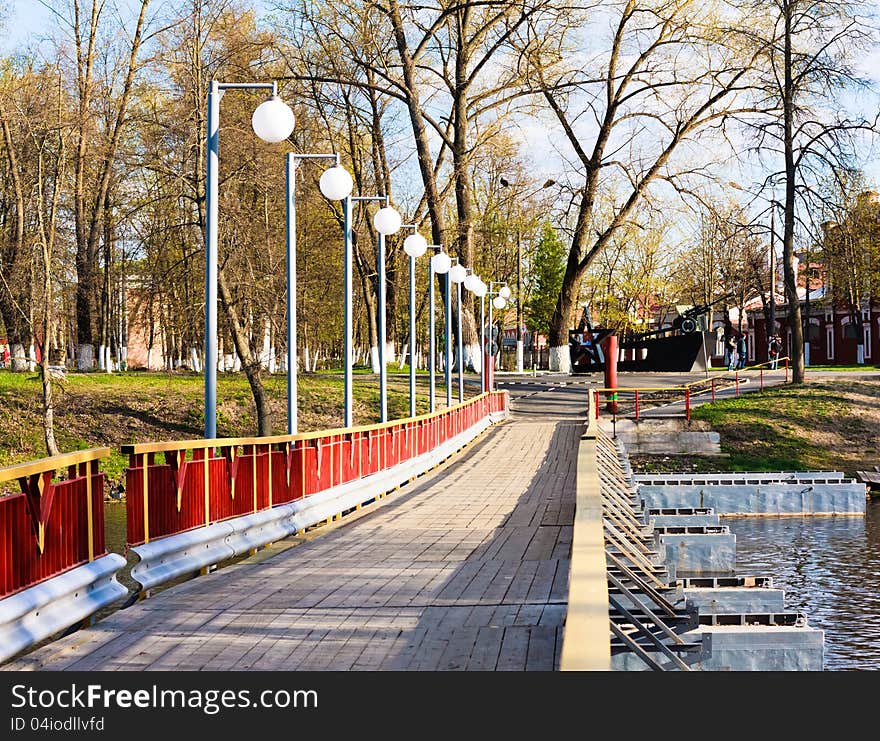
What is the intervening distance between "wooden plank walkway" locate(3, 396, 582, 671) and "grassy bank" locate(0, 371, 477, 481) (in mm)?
23632

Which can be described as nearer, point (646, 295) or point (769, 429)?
point (769, 429)

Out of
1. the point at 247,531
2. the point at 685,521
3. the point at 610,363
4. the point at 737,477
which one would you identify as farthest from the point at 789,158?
the point at 247,531

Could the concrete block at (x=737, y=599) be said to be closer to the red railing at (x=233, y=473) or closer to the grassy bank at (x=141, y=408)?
the red railing at (x=233, y=473)

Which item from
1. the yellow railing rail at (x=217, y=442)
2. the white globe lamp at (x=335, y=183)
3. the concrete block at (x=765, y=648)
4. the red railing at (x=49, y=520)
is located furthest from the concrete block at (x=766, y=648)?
the white globe lamp at (x=335, y=183)

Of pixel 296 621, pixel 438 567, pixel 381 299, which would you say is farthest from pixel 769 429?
pixel 296 621

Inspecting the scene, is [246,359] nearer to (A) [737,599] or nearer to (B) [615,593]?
(A) [737,599]

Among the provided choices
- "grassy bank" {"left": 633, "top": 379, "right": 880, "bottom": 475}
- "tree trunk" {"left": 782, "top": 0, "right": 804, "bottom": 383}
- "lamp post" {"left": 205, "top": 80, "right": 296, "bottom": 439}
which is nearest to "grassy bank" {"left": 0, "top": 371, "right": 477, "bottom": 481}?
"grassy bank" {"left": 633, "top": 379, "right": 880, "bottom": 475}

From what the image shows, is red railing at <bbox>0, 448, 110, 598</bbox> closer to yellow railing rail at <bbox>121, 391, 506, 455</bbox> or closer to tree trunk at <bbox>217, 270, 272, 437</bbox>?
yellow railing rail at <bbox>121, 391, 506, 455</bbox>

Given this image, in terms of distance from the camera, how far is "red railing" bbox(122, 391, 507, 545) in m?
11.4

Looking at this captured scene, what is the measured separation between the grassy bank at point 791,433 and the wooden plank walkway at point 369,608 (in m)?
25.4
